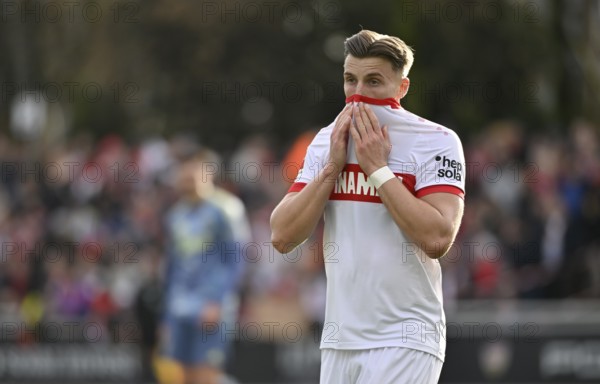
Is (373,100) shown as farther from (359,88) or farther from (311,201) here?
(311,201)

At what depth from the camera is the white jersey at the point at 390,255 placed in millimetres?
5438

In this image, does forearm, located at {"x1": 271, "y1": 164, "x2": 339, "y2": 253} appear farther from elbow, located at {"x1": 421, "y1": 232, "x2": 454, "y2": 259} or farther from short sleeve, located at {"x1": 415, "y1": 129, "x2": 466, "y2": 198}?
elbow, located at {"x1": 421, "y1": 232, "x2": 454, "y2": 259}

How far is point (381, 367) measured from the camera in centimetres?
538

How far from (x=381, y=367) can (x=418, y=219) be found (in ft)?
2.15

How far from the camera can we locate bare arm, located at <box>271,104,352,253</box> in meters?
5.43

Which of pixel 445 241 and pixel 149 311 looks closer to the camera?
pixel 445 241

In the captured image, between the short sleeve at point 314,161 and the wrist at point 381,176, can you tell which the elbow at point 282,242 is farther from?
the wrist at point 381,176

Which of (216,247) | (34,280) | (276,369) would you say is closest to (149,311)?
(276,369)

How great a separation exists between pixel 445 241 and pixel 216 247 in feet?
20.4

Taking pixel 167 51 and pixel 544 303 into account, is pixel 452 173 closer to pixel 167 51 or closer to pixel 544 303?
pixel 544 303

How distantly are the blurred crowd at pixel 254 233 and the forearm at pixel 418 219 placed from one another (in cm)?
627

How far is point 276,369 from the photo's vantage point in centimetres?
1507

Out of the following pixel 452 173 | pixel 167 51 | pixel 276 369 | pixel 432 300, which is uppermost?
pixel 167 51

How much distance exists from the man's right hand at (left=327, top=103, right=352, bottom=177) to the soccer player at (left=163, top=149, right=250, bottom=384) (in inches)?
232
